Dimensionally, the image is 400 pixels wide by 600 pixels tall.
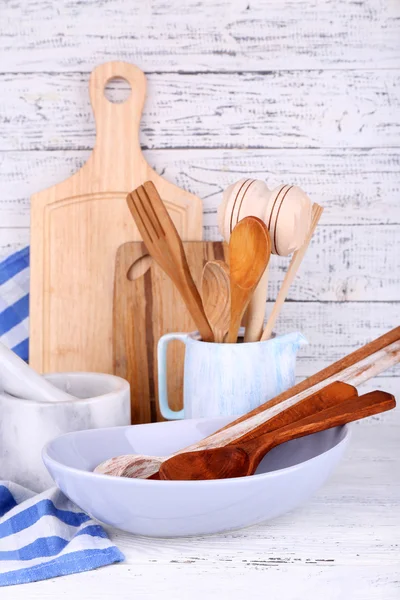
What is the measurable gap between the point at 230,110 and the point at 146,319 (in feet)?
1.02

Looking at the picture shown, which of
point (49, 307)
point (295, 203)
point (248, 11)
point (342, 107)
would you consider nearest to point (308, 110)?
point (342, 107)

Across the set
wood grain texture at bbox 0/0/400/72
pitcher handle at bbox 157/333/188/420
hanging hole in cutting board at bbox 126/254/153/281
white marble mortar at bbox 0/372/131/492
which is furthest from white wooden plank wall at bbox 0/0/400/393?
white marble mortar at bbox 0/372/131/492

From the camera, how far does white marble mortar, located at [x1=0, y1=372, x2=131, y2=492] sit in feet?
2.18

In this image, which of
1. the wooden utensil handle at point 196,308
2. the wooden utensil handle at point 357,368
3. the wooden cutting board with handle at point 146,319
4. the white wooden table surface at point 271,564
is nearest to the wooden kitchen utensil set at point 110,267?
the wooden cutting board with handle at point 146,319

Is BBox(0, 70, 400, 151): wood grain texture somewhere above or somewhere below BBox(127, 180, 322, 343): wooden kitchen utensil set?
above

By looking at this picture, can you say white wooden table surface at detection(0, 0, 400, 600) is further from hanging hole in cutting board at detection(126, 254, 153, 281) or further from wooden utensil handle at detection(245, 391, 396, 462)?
wooden utensil handle at detection(245, 391, 396, 462)

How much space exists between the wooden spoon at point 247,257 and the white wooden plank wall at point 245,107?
0.28 m

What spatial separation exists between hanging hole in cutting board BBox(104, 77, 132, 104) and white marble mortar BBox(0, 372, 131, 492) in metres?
0.44

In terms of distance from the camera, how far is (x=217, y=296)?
72 cm

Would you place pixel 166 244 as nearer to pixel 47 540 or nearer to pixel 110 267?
pixel 110 267

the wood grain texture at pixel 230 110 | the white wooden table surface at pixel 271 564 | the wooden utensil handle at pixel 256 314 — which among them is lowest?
the white wooden table surface at pixel 271 564

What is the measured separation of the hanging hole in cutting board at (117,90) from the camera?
0.93 metres

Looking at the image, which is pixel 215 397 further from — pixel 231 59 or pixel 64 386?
pixel 231 59

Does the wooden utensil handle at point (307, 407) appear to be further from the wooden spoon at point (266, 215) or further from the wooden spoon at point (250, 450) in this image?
the wooden spoon at point (266, 215)
